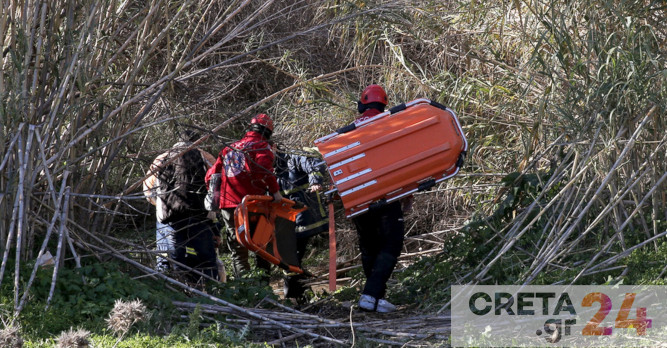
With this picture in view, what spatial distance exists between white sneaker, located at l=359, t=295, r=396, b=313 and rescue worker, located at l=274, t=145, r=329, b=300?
1112mm

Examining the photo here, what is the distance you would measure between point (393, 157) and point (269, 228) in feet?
4.45

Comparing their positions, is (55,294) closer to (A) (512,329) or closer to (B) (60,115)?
(B) (60,115)

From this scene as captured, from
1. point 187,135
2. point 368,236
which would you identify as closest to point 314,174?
point 368,236

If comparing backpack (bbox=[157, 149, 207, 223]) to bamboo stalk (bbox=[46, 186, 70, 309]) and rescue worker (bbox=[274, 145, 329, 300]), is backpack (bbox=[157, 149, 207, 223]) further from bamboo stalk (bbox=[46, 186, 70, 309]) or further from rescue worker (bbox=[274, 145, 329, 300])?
bamboo stalk (bbox=[46, 186, 70, 309])

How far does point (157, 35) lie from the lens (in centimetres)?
535

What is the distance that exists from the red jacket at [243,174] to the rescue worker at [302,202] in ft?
0.89

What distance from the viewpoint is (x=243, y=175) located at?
673cm

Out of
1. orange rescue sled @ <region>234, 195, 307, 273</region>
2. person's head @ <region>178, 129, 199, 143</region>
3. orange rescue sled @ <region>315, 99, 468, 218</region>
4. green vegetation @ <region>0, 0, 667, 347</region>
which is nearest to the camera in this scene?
green vegetation @ <region>0, 0, 667, 347</region>

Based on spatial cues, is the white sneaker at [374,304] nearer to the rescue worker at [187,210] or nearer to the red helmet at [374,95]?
the rescue worker at [187,210]

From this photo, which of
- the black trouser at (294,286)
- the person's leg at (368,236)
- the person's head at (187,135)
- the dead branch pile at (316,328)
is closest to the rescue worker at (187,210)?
the person's head at (187,135)

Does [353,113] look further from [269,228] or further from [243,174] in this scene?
[269,228]

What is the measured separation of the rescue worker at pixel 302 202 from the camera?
681cm

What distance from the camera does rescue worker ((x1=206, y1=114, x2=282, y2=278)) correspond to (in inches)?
251

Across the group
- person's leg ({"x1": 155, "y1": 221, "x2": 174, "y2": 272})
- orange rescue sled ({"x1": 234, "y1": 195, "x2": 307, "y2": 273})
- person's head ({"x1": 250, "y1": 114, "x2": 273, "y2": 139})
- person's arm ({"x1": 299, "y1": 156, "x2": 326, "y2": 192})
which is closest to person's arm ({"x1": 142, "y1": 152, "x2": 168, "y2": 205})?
person's leg ({"x1": 155, "y1": 221, "x2": 174, "y2": 272})
